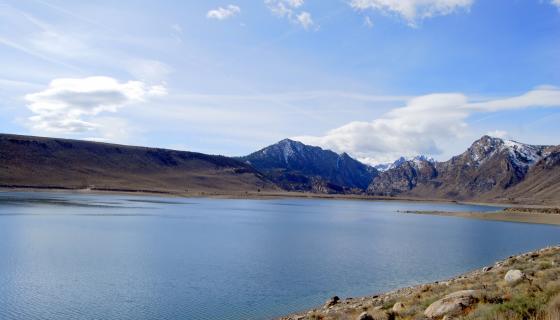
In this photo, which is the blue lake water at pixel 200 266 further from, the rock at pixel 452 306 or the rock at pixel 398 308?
the rock at pixel 452 306

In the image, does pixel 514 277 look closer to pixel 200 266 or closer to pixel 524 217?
pixel 200 266

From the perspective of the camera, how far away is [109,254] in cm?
3659

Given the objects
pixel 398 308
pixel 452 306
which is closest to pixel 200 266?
pixel 398 308

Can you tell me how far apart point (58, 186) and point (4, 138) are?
46565mm

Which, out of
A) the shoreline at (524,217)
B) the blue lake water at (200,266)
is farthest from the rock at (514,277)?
the shoreline at (524,217)

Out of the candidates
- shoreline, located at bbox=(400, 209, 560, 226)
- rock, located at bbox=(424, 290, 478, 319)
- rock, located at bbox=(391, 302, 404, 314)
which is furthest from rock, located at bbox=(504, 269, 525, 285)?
shoreline, located at bbox=(400, 209, 560, 226)

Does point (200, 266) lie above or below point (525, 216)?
below

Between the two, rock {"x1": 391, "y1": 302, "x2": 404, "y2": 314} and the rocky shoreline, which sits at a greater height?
the rocky shoreline

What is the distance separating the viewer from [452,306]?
13.1 m

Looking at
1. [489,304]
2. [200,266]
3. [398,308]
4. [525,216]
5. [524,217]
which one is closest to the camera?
[489,304]

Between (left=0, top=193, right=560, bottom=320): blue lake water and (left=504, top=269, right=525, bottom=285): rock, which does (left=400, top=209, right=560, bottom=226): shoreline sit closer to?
(left=0, top=193, right=560, bottom=320): blue lake water

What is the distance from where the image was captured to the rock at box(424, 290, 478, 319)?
42.3 feet

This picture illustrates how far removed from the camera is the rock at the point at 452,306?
12.9 m

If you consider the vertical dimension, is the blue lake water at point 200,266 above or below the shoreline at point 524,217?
below
